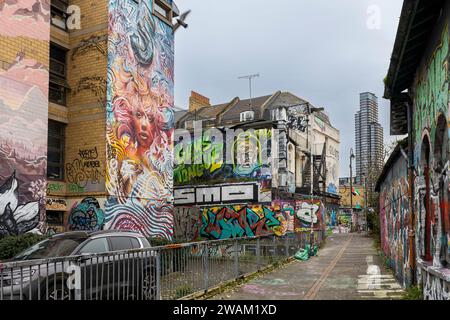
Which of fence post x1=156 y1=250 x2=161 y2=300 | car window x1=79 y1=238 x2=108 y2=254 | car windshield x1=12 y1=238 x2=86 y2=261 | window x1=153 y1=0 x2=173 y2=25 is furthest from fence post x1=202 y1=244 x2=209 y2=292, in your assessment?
window x1=153 y1=0 x2=173 y2=25

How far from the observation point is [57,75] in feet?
61.4

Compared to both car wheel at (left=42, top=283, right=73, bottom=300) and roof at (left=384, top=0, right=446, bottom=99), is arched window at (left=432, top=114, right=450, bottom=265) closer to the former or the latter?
roof at (left=384, top=0, right=446, bottom=99)

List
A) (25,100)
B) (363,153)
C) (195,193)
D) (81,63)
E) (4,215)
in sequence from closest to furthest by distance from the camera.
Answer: (4,215) → (25,100) → (81,63) → (195,193) → (363,153)

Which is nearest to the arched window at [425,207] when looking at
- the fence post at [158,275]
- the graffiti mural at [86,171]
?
the fence post at [158,275]

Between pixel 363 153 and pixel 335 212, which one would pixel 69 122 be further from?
pixel 363 153

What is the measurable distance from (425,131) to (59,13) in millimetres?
15834

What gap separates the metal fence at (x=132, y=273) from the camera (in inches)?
253

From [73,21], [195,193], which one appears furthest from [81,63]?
[195,193]

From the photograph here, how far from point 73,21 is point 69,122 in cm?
418

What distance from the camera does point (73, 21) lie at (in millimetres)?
19031

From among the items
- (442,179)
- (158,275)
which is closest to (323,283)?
(158,275)

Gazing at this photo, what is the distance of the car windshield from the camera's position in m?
8.85

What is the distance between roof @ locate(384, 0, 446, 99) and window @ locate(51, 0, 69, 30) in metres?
13.9

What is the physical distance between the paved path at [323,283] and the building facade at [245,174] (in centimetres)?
845
